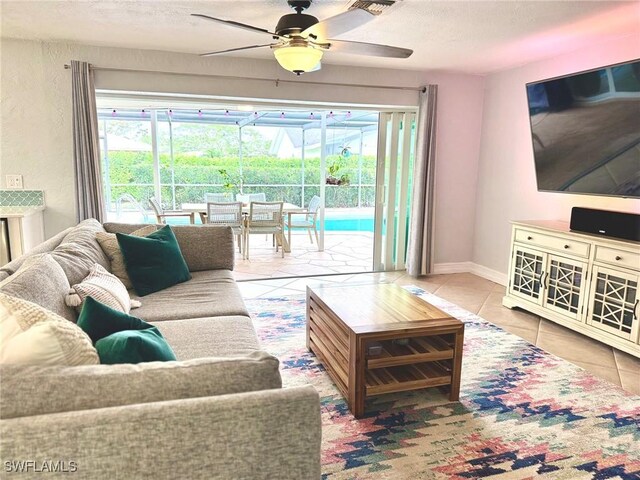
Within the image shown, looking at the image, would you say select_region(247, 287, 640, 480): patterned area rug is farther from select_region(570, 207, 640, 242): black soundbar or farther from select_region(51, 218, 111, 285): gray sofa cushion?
select_region(51, 218, 111, 285): gray sofa cushion

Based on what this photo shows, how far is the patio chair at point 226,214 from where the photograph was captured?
579 cm

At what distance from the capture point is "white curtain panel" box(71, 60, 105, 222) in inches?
151

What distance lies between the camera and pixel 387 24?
3.17 m

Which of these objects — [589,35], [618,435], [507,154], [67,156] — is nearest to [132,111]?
[67,156]

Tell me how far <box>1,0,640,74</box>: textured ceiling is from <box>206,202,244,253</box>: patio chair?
85.9 inches

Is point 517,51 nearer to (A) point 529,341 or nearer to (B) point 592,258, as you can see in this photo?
(B) point 592,258

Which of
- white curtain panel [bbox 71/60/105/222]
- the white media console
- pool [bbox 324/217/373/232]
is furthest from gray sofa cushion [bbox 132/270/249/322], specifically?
pool [bbox 324/217/373/232]

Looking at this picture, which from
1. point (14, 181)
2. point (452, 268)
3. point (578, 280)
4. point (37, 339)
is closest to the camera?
point (37, 339)

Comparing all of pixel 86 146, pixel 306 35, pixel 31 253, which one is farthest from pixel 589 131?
pixel 86 146

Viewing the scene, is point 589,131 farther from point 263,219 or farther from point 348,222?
point 348,222

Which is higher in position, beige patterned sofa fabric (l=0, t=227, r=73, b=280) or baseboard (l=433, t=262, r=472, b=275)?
beige patterned sofa fabric (l=0, t=227, r=73, b=280)

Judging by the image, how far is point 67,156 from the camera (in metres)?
4.01

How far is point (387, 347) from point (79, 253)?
1.84m

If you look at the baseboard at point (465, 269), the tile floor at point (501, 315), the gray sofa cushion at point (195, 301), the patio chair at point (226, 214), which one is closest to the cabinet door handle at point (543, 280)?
the tile floor at point (501, 315)
